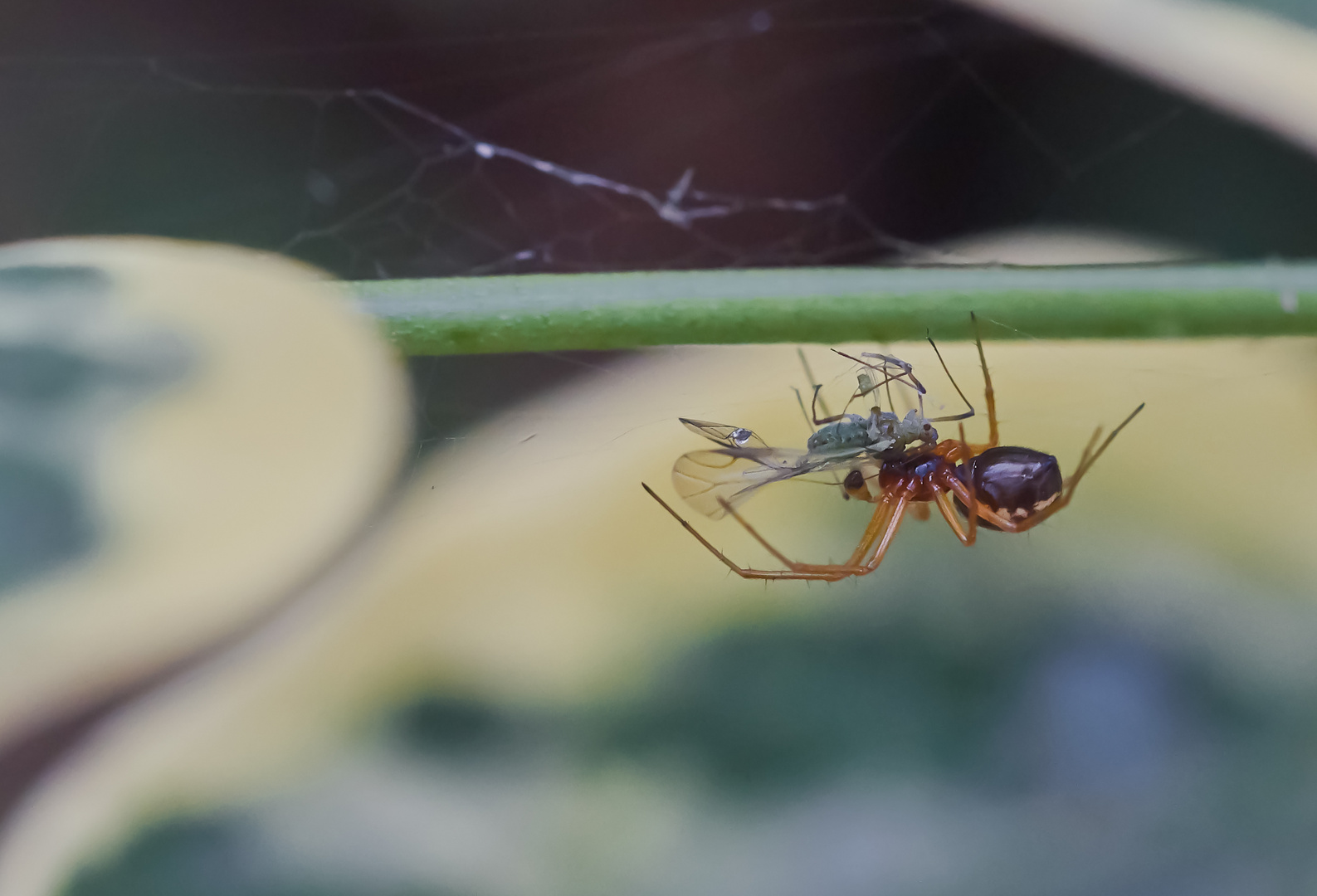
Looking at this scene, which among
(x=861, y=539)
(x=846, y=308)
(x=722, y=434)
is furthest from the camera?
(x=861, y=539)

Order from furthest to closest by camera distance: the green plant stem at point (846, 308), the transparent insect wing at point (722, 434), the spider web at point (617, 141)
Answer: the spider web at point (617, 141), the transparent insect wing at point (722, 434), the green plant stem at point (846, 308)

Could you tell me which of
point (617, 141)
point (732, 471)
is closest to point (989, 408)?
point (732, 471)

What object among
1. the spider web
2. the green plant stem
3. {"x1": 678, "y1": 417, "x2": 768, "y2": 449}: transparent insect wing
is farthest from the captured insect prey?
the spider web

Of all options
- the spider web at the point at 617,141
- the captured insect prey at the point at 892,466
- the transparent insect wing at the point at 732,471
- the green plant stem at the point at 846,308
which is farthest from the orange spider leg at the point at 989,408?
the spider web at the point at 617,141

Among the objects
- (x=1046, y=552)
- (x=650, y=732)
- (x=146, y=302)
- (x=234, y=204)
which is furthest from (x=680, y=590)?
(x=234, y=204)

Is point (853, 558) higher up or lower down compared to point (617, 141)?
lower down

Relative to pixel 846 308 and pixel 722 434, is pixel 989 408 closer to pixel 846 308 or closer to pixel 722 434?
pixel 722 434

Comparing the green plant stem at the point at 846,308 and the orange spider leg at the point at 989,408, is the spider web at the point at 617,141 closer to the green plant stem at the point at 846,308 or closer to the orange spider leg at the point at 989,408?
the orange spider leg at the point at 989,408

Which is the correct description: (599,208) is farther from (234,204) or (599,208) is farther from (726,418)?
(726,418)
